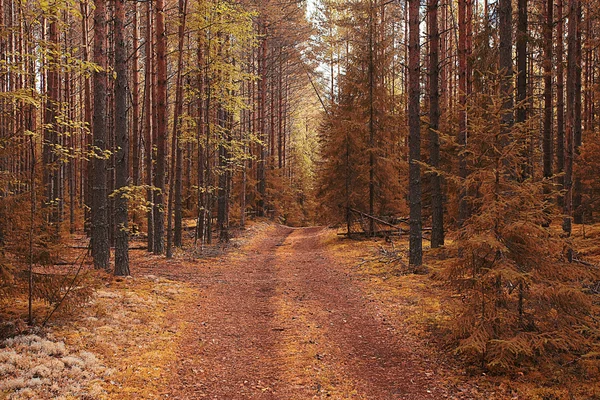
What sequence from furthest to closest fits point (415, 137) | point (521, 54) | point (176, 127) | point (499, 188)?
point (176, 127), point (415, 137), point (521, 54), point (499, 188)

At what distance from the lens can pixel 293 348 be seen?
6.78 meters

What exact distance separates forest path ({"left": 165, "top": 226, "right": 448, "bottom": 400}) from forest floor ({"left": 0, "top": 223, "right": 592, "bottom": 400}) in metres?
0.02

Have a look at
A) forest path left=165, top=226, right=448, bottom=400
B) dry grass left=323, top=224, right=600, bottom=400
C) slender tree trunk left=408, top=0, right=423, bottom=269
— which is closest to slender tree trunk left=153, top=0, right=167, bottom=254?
forest path left=165, top=226, right=448, bottom=400

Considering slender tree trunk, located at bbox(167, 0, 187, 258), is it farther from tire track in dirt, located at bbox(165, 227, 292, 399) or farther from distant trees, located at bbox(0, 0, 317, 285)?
tire track in dirt, located at bbox(165, 227, 292, 399)

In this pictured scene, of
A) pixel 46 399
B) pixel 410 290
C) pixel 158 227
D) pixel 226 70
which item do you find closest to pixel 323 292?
pixel 410 290

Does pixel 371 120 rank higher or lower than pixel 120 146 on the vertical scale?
higher

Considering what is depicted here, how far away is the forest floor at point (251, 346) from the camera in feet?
17.0

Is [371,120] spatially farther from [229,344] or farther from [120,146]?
[229,344]

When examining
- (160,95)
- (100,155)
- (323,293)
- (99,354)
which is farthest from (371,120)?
(99,354)

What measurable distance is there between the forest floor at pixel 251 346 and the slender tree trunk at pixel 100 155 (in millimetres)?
1199

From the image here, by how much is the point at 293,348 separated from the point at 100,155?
7.39 meters

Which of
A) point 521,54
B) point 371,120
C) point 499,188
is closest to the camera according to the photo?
point 499,188

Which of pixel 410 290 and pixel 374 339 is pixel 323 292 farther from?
pixel 374 339

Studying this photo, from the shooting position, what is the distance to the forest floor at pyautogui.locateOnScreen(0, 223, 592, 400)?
5.19 meters
